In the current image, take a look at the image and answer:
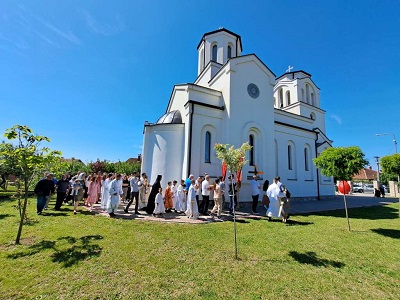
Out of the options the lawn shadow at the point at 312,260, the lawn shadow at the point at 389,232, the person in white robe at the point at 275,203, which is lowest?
the lawn shadow at the point at 312,260

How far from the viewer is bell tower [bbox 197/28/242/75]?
1972 cm

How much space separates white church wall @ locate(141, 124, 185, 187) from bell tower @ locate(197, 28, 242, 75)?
9288 mm

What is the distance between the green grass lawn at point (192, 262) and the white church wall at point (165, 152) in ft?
20.5

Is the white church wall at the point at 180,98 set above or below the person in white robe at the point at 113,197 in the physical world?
above

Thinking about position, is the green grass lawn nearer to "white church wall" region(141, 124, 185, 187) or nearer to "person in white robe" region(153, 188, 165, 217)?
"person in white robe" region(153, 188, 165, 217)

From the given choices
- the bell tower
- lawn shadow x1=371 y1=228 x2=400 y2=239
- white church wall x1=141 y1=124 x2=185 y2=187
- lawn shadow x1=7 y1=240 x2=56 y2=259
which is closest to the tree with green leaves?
lawn shadow x1=371 y1=228 x2=400 y2=239

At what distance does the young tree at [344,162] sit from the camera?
8.60m

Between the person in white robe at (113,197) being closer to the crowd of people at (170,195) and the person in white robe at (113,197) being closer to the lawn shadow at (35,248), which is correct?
the crowd of people at (170,195)

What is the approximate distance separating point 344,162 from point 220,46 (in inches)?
631

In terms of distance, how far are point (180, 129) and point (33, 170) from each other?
9.43 meters

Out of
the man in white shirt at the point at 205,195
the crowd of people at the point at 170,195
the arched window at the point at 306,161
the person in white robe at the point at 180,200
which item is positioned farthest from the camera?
the arched window at the point at 306,161

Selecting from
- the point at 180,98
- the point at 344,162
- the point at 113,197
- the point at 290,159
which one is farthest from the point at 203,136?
the point at 290,159

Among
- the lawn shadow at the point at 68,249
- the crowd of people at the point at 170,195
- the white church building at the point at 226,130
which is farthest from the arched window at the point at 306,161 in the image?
the lawn shadow at the point at 68,249

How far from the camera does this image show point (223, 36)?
1973 cm
